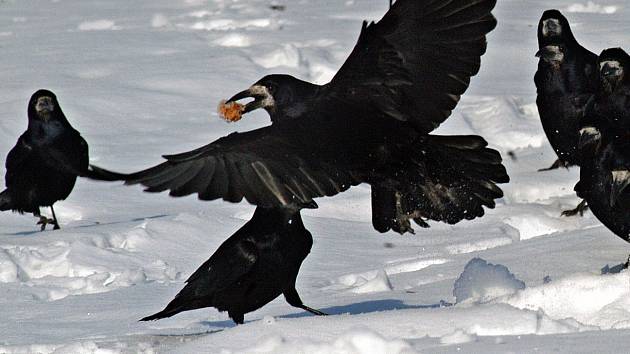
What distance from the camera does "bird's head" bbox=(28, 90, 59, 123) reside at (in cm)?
819

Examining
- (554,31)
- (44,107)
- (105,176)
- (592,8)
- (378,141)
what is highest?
(105,176)

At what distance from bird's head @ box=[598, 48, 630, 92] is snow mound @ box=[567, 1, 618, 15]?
7.47 metres

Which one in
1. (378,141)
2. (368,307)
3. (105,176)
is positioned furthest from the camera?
(368,307)

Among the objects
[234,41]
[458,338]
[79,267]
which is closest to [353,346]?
[458,338]

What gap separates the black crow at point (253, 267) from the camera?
4844mm

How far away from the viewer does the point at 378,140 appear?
192 inches

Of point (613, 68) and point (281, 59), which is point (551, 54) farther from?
point (281, 59)

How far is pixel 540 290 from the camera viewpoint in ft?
→ 14.6

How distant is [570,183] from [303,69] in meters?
3.88

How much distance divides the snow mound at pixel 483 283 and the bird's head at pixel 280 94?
90 centimetres

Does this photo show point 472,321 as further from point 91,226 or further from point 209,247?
point 91,226

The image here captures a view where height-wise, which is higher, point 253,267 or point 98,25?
point 253,267

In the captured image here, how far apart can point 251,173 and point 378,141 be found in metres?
0.60

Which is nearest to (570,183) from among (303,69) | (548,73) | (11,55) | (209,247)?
(548,73)
